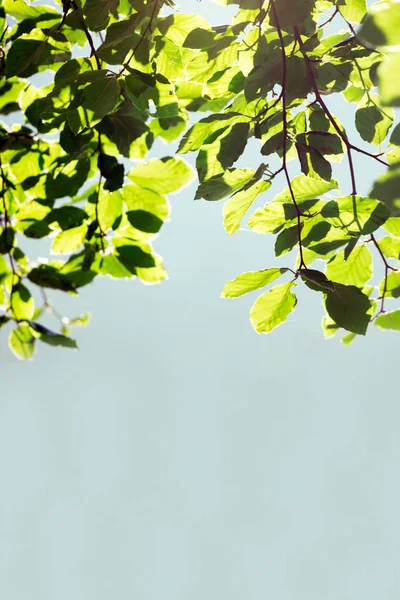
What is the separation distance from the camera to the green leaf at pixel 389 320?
1189 millimetres

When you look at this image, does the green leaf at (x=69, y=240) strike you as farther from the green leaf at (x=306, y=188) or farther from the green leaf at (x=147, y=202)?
the green leaf at (x=306, y=188)

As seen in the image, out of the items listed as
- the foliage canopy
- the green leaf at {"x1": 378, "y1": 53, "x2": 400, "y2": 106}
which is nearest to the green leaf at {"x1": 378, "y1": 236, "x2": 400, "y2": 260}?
the foliage canopy

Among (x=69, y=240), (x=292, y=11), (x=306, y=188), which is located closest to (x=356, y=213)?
(x=306, y=188)

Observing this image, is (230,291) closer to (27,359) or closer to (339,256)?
(339,256)

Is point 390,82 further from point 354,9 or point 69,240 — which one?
point 69,240

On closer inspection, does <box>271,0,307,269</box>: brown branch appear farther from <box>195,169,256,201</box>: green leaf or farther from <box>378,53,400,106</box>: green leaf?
<box>378,53,400,106</box>: green leaf

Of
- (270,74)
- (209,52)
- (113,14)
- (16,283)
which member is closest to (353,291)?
(270,74)

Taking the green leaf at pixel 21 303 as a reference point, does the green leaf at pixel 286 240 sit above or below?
above

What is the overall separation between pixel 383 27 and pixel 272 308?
717 millimetres

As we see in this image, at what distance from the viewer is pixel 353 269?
1080mm

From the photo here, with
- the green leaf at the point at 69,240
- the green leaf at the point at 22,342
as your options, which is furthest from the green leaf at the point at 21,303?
the green leaf at the point at 69,240

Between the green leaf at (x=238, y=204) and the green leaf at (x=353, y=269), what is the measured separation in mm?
201

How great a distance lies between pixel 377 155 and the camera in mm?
958

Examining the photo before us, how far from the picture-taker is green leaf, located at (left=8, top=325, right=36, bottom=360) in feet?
5.28
